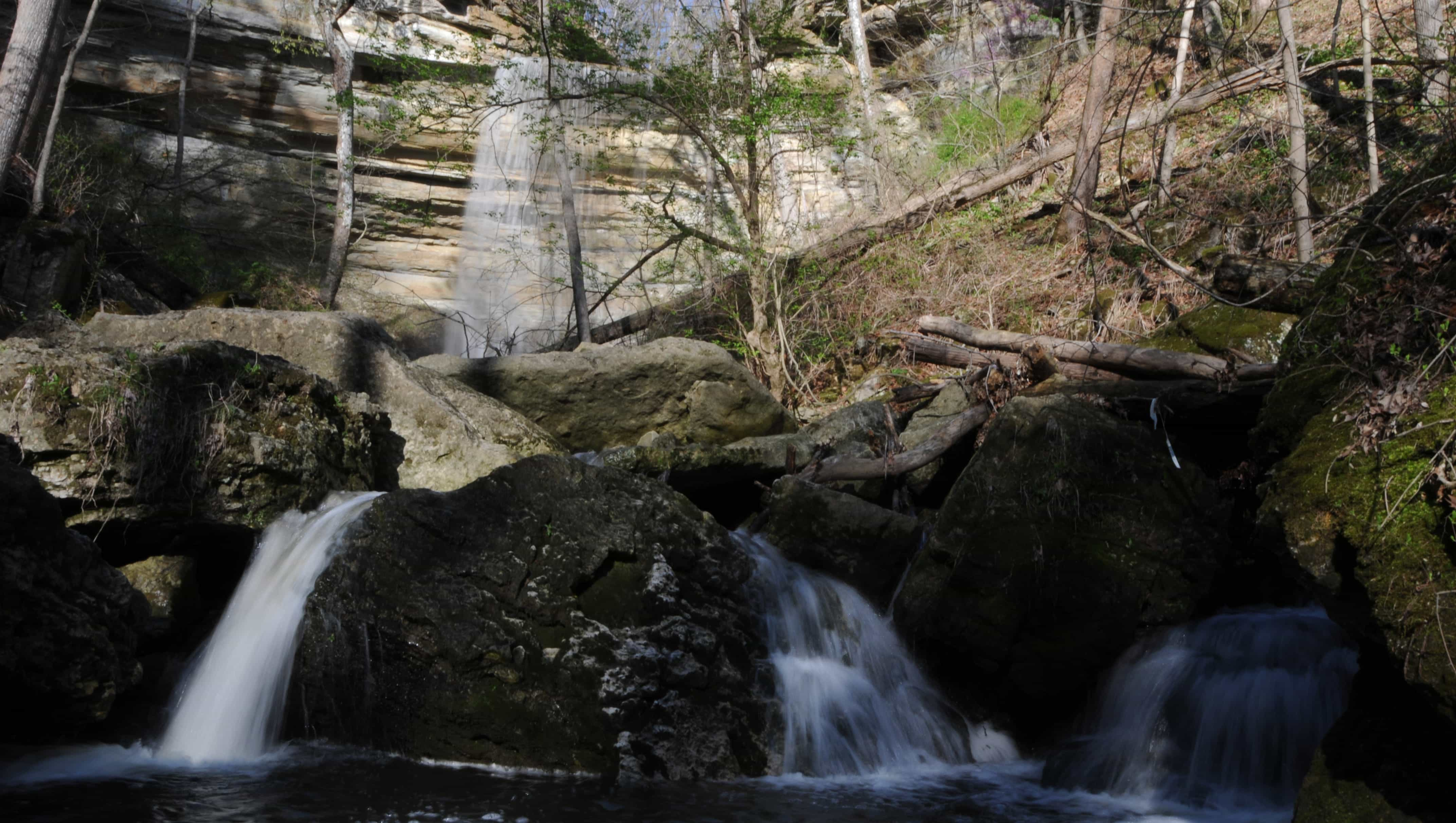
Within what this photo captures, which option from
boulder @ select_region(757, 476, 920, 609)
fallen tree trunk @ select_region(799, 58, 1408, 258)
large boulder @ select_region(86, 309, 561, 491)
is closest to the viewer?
boulder @ select_region(757, 476, 920, 609)

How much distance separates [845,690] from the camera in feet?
18.7

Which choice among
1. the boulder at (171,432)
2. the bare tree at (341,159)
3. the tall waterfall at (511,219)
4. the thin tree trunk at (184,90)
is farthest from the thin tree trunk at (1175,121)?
the thin tree trunk at (184,90)

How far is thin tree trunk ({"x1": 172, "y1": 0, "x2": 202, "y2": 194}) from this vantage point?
604 inches

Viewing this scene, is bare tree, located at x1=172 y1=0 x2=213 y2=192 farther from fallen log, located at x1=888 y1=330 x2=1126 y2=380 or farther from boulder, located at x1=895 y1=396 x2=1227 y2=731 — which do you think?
boulder, located at x1=895 y1=396 x2=1227 y2=731

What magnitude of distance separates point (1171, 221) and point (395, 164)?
14105mm

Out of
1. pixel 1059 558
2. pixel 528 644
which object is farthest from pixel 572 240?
pixel 1059 558

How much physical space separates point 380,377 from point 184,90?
11.1 metres

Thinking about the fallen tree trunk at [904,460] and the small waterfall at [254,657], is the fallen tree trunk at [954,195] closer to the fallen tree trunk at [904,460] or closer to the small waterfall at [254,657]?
the fallen tree trunk at [904,460]

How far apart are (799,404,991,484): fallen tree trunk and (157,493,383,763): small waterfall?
372 cm

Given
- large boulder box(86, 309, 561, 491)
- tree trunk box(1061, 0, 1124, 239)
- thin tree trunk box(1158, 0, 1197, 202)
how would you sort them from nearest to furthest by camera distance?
large boulder box(86, 309, 561, 491), thin tree trunk box(1158, 0, 1197, 202), tree trunk box(1061, 0, 1124, 239)

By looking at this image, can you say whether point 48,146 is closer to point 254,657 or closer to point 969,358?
point 254,657

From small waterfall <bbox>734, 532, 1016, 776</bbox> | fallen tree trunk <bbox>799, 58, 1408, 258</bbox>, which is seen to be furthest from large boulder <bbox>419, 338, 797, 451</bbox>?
small waterfall <bbox>734, 532, 1016, 776</bbox>

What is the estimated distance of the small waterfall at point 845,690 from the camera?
17.6 feet

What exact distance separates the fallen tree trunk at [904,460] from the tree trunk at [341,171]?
9.77m
